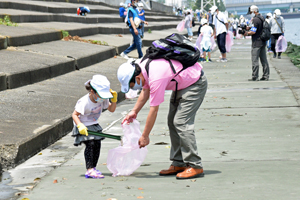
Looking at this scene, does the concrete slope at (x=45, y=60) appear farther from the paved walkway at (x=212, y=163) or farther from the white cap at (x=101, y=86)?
the white cap at (x=101, y=86)

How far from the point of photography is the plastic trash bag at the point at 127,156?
17.5 feet

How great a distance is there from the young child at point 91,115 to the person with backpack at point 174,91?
339mm

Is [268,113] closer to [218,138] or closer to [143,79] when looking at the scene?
[218,138]

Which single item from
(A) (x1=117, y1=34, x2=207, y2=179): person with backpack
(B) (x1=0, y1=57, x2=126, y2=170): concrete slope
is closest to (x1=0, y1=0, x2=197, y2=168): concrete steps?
(B) (x1=0, y1=57, x2=126, y2=170): concrete slope

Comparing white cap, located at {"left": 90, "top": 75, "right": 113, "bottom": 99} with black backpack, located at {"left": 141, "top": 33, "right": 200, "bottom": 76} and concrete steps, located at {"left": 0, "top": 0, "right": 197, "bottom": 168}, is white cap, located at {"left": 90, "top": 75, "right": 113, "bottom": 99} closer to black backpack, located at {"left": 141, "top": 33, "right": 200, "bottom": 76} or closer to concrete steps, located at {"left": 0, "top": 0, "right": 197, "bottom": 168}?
black backpack, located at {"left": 141, "top": 33, "right": 200, "bottom": 76}

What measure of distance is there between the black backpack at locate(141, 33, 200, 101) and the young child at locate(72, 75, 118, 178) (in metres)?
0.49

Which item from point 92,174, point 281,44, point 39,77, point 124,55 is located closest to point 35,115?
point 92,174

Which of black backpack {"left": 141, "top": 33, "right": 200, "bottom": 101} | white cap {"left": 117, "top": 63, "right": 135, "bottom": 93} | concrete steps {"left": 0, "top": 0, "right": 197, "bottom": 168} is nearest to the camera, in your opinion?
white cap {"left": 117, "top": 63, "right": 135, "bottom": 93}

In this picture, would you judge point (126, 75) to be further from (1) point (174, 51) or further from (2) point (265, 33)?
(2) point (265, 33)

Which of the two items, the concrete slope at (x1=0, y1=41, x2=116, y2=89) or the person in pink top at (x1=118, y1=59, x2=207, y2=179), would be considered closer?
the person in pink top at (x1=118, y1=59, x2=207, y2=179)

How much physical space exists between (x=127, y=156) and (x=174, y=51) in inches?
47.4

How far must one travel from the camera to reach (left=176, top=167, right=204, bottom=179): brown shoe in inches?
199

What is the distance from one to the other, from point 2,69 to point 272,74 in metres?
8.12

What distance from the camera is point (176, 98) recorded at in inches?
205
